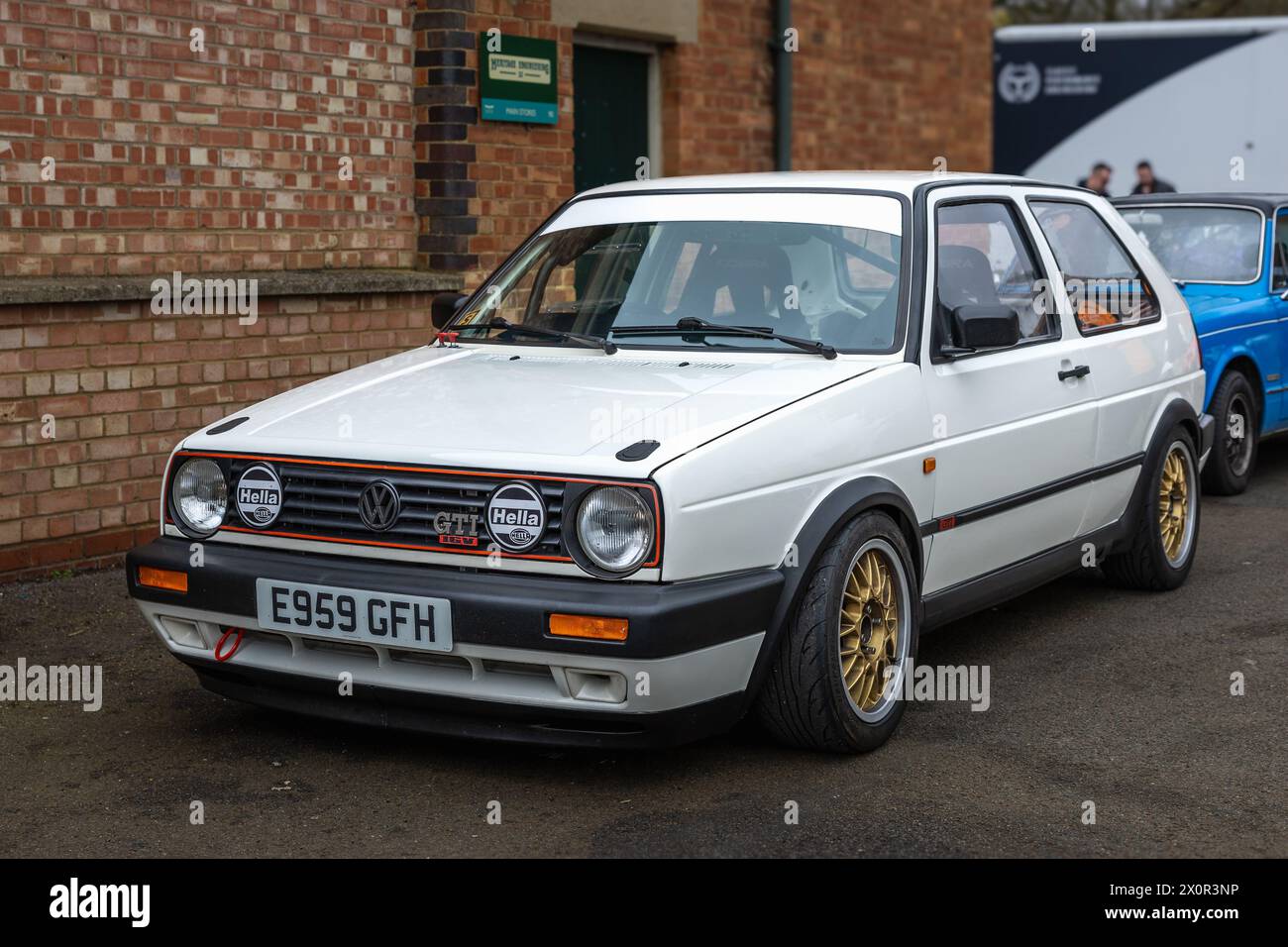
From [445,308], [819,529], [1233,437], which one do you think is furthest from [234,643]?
[1233,437]

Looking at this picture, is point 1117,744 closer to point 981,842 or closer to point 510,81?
point 981,842

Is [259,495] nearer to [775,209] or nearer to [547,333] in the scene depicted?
[547,333]

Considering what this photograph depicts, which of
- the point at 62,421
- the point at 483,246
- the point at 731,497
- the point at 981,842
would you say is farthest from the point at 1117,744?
the point at 483,246

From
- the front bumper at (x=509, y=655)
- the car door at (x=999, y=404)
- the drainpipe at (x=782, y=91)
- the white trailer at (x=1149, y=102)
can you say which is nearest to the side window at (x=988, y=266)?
the car door at (x=999, y=404)

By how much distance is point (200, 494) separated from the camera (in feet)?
15.4

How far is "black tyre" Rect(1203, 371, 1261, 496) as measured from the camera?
9.17 m

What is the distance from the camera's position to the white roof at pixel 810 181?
545 cm

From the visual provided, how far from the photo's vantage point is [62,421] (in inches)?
280

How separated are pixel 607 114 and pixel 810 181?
5.31 m

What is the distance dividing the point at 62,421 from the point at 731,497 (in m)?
4.00

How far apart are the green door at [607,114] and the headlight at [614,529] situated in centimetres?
636

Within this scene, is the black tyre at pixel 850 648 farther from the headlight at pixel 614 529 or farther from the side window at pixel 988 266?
the side window at pixel 988 266

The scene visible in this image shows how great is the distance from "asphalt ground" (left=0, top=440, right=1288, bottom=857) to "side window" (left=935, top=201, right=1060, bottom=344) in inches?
48.2

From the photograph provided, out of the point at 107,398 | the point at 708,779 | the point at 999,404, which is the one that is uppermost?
the point at 999,404
